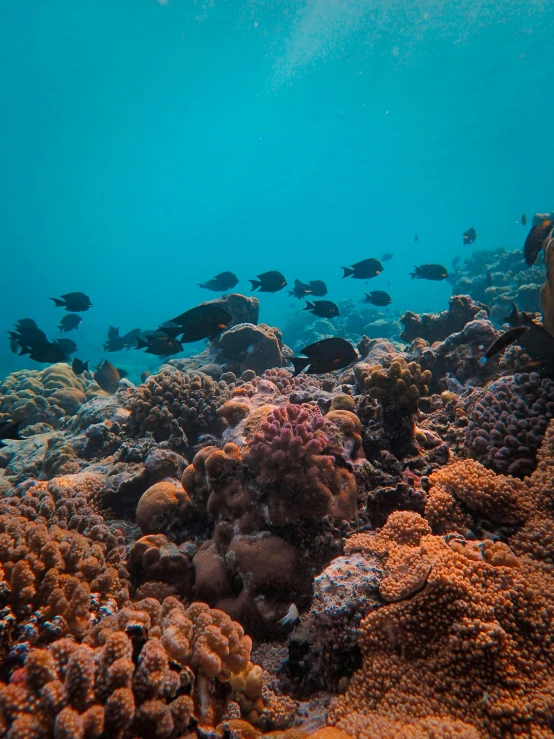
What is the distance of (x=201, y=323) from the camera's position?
541 cm

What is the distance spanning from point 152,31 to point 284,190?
107 m

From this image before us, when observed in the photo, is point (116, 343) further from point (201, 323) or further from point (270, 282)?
point (201, 323)

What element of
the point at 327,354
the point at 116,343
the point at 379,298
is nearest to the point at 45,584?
the point at 327,354

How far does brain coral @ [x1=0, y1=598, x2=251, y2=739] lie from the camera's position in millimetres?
1443

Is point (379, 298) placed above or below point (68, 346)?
above

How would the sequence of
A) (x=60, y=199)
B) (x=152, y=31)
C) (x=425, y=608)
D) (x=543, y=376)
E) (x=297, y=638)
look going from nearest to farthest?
1. (x=425, y=608)
2. (x=297, y=638)
3. (x=543, y=376)
4. (x=152, y=31)
5. (x=60, y=199)

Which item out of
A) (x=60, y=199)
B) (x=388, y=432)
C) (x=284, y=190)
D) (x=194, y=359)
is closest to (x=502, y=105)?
(x=194, y=359)

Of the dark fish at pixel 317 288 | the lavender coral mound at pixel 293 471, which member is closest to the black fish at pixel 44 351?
the lavender coral mound at pixel 293 471

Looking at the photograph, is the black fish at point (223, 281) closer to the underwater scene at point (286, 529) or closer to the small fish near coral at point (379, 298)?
the underwater scene at point (286, 529)

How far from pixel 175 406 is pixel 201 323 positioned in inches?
69.4

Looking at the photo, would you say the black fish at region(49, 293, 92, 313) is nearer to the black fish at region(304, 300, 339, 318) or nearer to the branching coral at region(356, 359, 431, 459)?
the black fish at region(304, 300, 339, 318)

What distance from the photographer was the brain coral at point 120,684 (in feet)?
4.74

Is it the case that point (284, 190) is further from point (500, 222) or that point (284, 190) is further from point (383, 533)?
point (383, 533)

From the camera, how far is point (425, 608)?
233 centimetres
